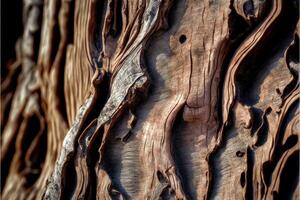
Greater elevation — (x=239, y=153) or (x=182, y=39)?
(x=182, y=39)

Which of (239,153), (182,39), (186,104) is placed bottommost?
(239,153)

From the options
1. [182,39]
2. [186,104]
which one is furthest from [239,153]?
[182,39]

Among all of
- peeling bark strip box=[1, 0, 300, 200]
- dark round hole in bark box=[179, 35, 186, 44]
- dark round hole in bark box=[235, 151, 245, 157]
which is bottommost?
dark round hole in bark box=[235, 151, 245, 157]

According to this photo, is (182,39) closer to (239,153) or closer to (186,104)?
(186,104)

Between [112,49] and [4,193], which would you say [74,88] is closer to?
[112,49]

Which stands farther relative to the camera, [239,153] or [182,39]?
[182,39]

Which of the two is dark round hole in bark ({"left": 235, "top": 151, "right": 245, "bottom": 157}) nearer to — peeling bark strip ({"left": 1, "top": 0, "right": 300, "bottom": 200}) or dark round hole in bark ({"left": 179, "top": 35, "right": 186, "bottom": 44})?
peeling bark strip ({"left": 1, "top": 0, "right": 300, "bottom": 200})

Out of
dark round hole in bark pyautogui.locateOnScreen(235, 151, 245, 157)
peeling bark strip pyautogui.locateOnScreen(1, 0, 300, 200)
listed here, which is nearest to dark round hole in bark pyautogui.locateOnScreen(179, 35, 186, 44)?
peeling bark strip pyautogui.locateOnScreen(1, 0, 300, 200)

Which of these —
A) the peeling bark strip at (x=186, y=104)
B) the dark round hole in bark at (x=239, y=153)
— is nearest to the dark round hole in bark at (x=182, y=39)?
the peeling bark strip at (x=186, y=104)
